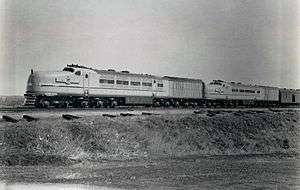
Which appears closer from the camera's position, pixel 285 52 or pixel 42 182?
pixel 42 182

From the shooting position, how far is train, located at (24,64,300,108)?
294 inches

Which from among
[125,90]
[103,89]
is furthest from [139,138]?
[125,90]

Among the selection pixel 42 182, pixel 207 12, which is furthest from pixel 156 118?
pixel 42 182

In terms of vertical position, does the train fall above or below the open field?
above

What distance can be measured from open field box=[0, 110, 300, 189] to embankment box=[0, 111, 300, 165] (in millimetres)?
13

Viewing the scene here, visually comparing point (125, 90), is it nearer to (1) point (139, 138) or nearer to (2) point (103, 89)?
(2) point (103, 89)

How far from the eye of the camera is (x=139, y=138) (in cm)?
622

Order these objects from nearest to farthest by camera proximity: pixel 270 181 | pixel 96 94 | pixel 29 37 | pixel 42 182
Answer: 1. pixel 42 182
2. pixel 270 181
3. pixel 29 37
4. pixel 96 94

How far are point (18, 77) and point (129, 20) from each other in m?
1.73

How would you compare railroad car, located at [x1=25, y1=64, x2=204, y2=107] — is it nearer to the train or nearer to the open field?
the train

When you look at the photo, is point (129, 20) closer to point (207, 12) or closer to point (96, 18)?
point (96, 18)

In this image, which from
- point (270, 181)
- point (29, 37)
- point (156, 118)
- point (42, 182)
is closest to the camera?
point (42, 182)

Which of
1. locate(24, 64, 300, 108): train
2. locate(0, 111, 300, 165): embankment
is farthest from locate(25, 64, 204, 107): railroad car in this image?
locate(0, 111, 300, 165): embankment

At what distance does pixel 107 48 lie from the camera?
5.96 meters
